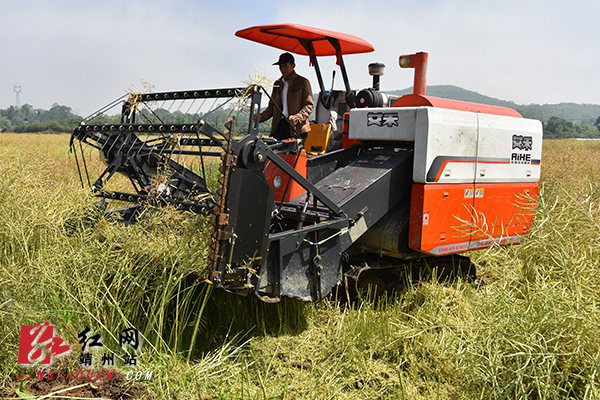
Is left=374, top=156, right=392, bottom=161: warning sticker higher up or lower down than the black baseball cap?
lower down

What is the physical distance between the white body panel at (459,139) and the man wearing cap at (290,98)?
0.54m

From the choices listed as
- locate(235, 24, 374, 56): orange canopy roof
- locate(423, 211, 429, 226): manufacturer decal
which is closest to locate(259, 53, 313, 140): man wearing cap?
locate(235, 24, 374, 56): orange canopy roof

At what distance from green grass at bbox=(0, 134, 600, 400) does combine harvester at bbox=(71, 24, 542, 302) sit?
0.35 metres

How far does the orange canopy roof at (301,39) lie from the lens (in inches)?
191

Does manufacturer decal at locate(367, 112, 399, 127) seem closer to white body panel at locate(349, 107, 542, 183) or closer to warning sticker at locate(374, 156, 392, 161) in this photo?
white body panel at locate(349, 107, 542, 183)

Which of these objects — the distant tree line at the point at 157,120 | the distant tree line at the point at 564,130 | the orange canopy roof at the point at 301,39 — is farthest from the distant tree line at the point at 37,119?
the distant tree line at the point at 564,130

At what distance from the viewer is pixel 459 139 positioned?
437cm

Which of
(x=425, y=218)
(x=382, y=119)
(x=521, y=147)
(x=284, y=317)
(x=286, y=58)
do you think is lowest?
(x=284, y=317)

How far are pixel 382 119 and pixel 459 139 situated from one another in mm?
732

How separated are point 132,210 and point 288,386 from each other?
7.69ft

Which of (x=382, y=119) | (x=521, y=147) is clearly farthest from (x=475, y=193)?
(x=382, y=119)

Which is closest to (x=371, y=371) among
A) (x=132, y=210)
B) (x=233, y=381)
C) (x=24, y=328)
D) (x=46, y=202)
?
(x=233, y=381)

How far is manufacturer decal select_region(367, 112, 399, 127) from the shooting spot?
440cm

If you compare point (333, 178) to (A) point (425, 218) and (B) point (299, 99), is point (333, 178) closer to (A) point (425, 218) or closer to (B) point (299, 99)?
(A) point (425, 218)
